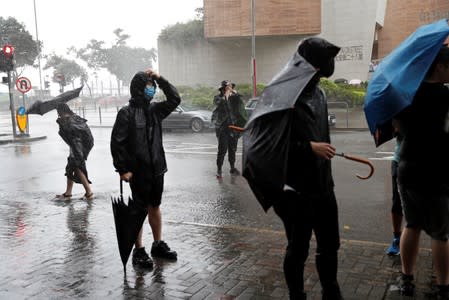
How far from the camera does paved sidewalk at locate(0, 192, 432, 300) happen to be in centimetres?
385

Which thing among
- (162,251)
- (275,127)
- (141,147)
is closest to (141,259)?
(162,251)

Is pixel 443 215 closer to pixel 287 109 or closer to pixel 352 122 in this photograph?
pixel 287 109

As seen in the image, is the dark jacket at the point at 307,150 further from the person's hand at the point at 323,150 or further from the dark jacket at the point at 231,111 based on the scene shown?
the dark jacket at the point at 231,111

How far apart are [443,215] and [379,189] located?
4.78 meters

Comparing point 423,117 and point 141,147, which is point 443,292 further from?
point 141,147

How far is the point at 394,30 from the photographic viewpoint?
36.3 meters

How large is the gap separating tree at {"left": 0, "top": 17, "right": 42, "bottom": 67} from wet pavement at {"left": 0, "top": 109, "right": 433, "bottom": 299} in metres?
46.1

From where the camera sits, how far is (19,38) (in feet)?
162

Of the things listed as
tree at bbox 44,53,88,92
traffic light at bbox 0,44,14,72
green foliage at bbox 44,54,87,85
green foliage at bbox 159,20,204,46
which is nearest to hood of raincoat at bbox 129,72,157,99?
traffic light at bbox 0,44,14,72

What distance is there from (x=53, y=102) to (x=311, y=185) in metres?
6.04

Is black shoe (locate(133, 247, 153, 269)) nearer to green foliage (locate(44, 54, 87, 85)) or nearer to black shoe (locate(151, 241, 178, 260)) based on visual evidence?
black shoe (locate(151, 241, 178, 260))

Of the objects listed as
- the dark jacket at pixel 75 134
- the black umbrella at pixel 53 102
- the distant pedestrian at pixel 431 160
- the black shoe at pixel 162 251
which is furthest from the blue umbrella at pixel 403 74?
the dark jacket at pixel 75 134

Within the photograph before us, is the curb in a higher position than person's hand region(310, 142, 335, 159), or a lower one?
lower

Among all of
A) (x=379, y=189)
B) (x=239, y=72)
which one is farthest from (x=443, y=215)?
(x=239, y=72)
